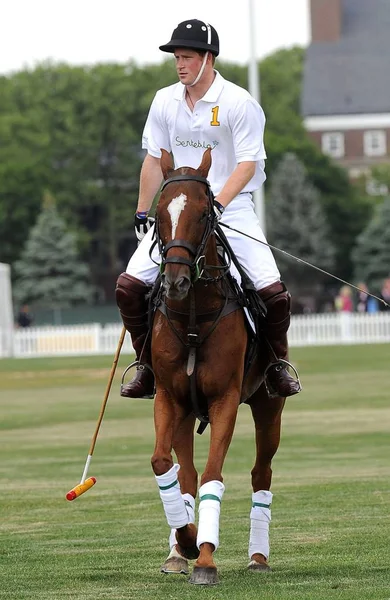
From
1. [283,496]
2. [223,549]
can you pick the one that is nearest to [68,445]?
[283,496]

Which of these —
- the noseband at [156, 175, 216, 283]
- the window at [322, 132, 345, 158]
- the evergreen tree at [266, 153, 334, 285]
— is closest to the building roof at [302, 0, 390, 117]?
the window at [322, 132, 345, 158]

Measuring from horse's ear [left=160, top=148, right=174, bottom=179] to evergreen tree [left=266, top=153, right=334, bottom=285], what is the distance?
84.1 metres

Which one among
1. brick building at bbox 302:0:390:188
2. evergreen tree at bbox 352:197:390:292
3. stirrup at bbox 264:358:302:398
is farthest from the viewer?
brick building at bbox 302:0:390:188

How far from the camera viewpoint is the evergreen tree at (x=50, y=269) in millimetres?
89450

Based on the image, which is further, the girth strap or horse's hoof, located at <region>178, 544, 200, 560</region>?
horse's hoof, located at <region>178, 544, 200, 560</region>

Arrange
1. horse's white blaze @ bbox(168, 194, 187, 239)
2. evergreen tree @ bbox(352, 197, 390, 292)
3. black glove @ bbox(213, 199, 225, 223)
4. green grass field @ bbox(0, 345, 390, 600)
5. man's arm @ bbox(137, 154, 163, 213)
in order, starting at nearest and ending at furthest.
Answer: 1. horse's white blaze @ bbox(168, 194, 187, 239)
2. green grass field @ bbox(0, 345, 390, 600)
3. black glove @ bbox(213, 199, 225, 223)
4. man's arm @ bbox(137, 154, 163, 213)
5. evergreen tree @ bbox(352, 197, 390, 292)

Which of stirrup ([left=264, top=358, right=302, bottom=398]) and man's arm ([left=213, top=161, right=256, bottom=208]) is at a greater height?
man's arm ([left=213, top=161, right=256, bottom=208])

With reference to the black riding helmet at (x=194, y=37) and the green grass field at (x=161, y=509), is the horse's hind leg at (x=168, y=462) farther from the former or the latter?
the black riding helmet at (x=194, y=37)

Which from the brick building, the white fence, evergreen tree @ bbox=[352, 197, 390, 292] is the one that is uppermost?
the brick building

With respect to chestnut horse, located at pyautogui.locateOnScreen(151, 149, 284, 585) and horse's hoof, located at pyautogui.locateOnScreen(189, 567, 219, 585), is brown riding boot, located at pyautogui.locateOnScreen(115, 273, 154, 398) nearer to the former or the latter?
chestnut horse, located at pyautogui.locateOnScreen(151, 149, 284, 585)

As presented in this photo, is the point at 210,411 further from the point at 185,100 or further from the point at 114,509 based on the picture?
the point at 114,509

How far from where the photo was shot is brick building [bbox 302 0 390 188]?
417ft

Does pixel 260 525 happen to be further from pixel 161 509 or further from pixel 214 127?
pixel 161 509

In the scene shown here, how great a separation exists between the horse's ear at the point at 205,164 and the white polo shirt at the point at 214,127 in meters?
0.50
